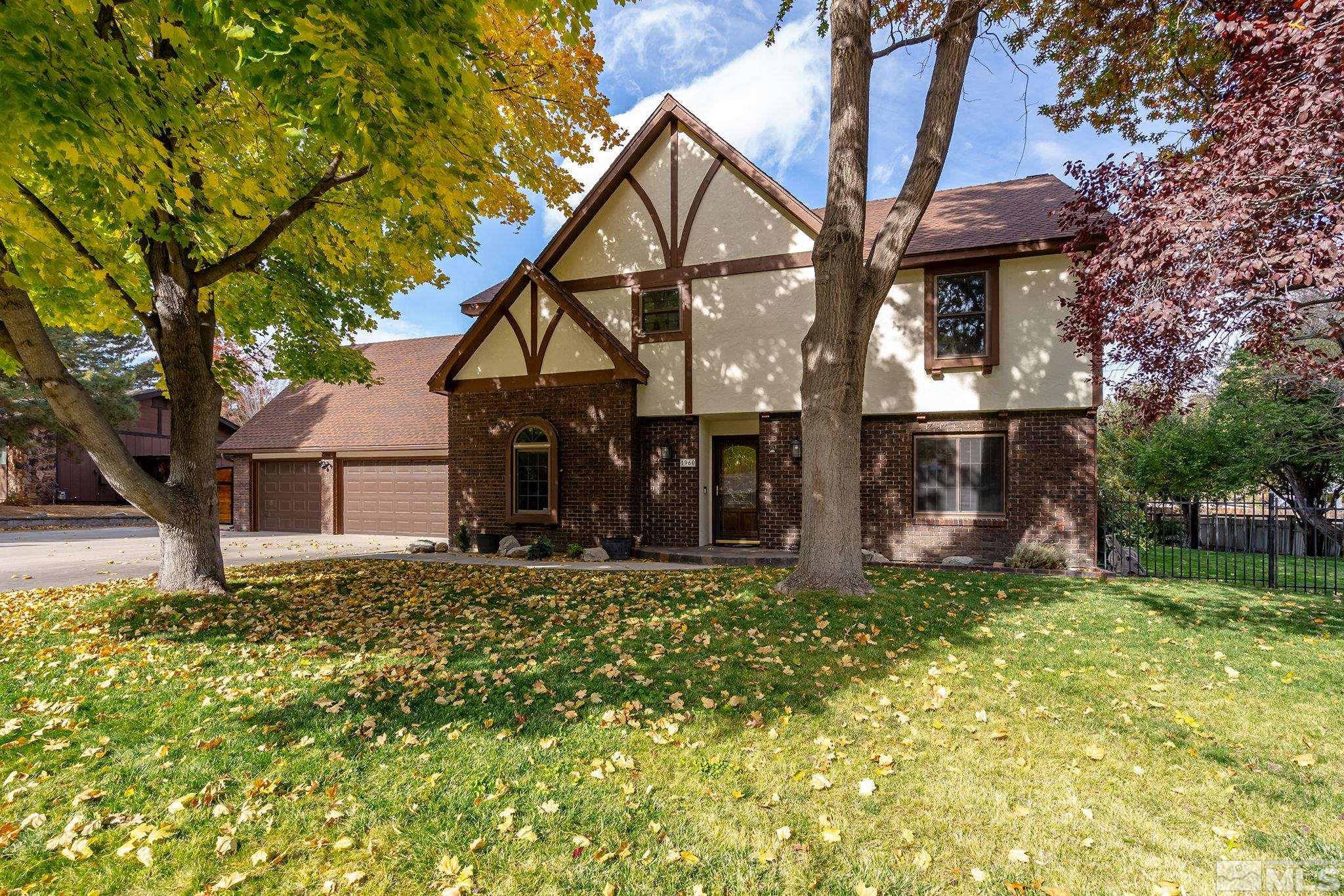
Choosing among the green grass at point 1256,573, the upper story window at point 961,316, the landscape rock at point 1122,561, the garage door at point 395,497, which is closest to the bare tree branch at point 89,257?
the garage door at point 395,497

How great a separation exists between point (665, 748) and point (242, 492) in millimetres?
21512

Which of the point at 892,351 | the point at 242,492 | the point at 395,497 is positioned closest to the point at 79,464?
the point at 242,492

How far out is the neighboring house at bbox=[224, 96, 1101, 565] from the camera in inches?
424

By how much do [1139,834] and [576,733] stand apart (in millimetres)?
3260

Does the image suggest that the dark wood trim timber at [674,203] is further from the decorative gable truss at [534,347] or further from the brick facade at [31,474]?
the brick facade at [31,474]

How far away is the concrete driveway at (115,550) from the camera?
34.2ft

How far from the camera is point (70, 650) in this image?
5973 mm

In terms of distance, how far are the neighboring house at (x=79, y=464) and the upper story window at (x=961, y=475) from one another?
22610 mm

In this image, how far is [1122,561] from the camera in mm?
10734

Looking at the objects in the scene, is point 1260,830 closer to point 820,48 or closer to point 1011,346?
point 1011,346

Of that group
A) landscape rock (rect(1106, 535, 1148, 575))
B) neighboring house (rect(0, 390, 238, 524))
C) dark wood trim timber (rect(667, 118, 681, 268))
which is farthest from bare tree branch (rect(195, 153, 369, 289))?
neighboring house (rect(0, 390, 238, 524))

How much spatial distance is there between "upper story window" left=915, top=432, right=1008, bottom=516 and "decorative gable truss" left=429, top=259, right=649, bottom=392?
226 inches

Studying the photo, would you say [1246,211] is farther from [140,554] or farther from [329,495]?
[329,495]

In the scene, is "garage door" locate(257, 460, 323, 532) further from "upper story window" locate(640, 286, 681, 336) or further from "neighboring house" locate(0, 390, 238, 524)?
"upper story window" locate(640, 286, 681, 336)
